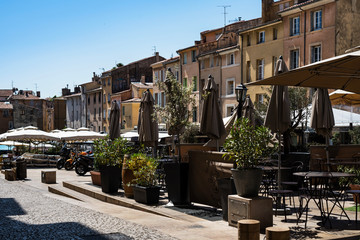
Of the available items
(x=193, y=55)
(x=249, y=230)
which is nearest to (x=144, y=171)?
(x=249, y=230)

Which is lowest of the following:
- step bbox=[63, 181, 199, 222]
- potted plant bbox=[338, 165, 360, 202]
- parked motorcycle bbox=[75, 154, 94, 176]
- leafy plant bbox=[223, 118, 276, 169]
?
parked motorcycle bbox=[75, 154, 94, 176]

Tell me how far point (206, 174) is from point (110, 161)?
463 cm

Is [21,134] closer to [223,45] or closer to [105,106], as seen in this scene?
[223,45]

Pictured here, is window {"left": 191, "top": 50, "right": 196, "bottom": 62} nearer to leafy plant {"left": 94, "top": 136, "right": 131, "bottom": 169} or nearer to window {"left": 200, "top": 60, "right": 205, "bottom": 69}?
window {"left": 200, "top": 60, "right": 205, "bottom": 69}

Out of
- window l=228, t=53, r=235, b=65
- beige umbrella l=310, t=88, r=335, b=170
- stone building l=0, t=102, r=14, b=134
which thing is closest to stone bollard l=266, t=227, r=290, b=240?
beige umbrella l=310, t=88, r=335, b=170

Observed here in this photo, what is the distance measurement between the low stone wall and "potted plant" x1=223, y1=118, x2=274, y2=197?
1.06 meters

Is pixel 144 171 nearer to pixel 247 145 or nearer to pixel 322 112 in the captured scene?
pixel 247 145

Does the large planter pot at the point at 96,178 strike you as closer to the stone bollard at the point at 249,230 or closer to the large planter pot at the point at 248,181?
the large planter pot at the point at 248,181

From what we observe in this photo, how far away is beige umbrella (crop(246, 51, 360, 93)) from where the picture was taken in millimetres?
6739

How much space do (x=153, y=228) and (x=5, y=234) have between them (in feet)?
7.62

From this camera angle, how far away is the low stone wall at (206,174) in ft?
31.9

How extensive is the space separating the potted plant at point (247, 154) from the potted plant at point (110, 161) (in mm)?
5963

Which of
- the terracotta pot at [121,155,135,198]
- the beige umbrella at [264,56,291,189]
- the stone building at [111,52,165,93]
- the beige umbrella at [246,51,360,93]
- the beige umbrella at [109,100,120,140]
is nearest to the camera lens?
the beige umbrella at [246,51,360,93]

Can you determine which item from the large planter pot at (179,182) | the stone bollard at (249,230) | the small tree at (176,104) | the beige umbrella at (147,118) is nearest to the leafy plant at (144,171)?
the large planter pot at (179,182)
